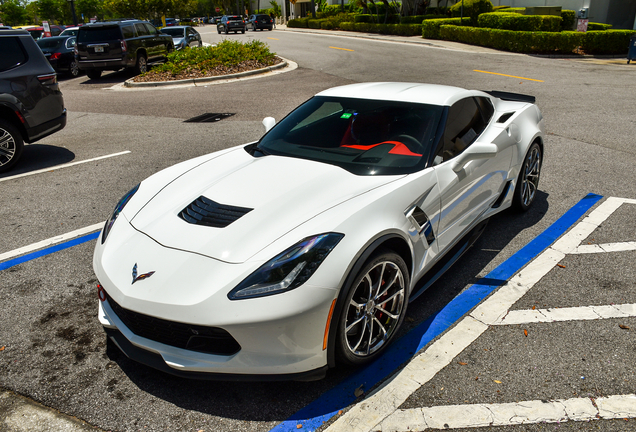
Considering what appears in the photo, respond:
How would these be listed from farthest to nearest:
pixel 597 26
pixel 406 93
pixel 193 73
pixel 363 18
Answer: pixel 363 18
pixel 597 26
pixel 193 73
pixel 406 93

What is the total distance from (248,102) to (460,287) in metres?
8.77

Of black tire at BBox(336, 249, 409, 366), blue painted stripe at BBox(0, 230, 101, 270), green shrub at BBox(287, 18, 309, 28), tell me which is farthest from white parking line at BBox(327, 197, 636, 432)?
green shrub at BBox(287, 18, 309, 28)

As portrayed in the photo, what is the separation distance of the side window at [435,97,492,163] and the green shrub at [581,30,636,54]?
20439mm

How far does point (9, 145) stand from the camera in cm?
677

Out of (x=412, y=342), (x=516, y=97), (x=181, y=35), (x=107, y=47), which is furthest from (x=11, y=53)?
(x=181, y=35)

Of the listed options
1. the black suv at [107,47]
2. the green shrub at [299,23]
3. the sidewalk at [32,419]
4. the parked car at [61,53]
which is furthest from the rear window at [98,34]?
the green shrub at [299,23]

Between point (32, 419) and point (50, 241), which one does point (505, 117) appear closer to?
point (32, 419)

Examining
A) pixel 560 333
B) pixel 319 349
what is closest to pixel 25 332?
pixel 319 349

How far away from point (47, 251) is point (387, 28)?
32976 mm

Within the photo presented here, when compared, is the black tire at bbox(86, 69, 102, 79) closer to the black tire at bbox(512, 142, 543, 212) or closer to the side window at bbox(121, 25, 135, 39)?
the side window at bbox(121, 25, 135, 39)

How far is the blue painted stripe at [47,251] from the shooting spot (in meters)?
4.21

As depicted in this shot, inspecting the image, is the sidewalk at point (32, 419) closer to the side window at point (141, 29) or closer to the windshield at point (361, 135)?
the windshield at point (361, 135)

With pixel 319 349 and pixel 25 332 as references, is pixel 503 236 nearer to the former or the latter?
pixel 319 349

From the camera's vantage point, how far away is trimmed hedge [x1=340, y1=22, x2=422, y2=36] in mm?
31237
